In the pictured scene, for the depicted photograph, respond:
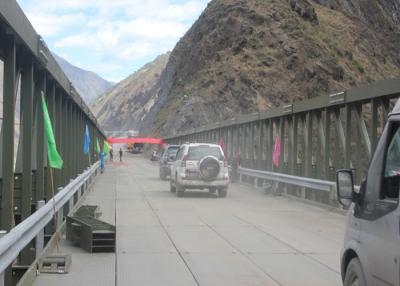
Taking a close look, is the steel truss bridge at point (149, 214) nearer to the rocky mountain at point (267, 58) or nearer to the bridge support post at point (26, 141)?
the bridge support post at point (26, 141)

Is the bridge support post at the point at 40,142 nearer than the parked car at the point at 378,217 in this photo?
No

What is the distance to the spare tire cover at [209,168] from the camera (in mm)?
23156

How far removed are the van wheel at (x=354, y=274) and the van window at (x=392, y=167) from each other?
0.75 metres

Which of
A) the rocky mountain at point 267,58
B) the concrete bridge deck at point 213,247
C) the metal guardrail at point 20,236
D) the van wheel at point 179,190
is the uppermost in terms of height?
the rocky mountain at point 267,58

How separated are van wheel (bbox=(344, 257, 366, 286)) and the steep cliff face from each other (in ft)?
207

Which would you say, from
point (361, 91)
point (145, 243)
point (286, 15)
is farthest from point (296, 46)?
point (145, 243)

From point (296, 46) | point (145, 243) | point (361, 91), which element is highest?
point (296, 46)

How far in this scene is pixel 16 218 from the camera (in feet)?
33.8

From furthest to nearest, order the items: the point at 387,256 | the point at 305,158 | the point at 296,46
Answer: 1. the point at 296,46
2. the point at 305,158
3. the point at 387,256

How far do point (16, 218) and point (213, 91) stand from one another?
64.0 metres

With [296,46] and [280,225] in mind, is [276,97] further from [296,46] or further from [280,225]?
[280,225]


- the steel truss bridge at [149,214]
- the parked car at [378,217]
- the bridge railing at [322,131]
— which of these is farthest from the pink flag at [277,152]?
the parked car at [378,217]

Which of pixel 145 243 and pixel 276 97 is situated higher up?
pixel 276 97

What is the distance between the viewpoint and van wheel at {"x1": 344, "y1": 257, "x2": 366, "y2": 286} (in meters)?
5.54
